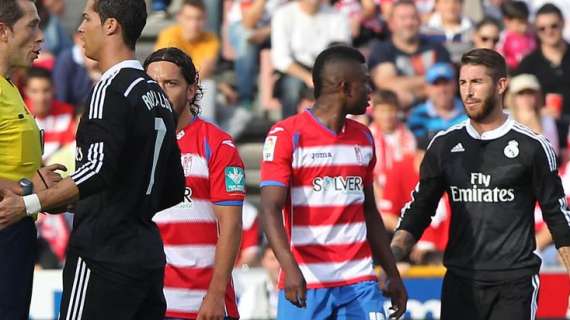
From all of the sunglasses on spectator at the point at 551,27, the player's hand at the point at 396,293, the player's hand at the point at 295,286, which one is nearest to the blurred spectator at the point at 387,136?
the sunglasses on spectator at the point at 551,27

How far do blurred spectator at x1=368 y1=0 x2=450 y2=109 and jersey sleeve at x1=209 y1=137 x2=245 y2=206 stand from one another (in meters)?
6.87

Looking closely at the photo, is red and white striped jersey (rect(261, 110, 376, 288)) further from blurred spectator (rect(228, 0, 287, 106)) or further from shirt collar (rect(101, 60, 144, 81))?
blurred spectator (rect(228, 0, 287, 106))

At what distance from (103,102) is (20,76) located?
25.8 ft

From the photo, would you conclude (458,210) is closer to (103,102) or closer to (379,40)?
(103,102)

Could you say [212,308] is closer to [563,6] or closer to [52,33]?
[52,33]

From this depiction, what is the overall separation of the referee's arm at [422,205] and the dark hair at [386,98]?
4.80 meters

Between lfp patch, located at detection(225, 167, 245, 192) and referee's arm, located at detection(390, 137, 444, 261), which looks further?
referee's arm, located at detection(390, 137, 444, 261)

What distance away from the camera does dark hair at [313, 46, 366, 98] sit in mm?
8125

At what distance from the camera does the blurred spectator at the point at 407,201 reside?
12203mm

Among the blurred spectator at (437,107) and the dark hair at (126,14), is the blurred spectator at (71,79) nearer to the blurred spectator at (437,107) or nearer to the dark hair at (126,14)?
the blurred spectator at (437,107)

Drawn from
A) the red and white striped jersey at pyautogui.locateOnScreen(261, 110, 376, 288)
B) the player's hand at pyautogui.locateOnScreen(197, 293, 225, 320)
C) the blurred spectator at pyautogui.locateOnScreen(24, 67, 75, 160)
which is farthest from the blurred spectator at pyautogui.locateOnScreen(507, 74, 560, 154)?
the player's hand at pyautogui.locateOnScreen(197, 293, 225, 320)

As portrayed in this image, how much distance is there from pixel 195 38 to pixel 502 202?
651 cm

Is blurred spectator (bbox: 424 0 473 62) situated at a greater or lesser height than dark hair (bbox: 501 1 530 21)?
lesser

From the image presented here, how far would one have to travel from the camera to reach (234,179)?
723cm
